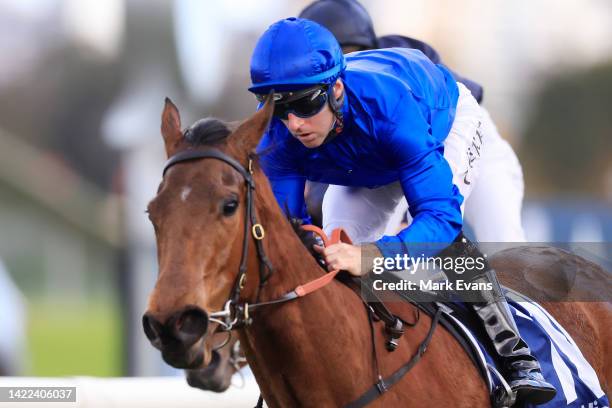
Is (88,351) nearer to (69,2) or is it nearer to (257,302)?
(69,2)

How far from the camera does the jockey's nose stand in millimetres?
2791

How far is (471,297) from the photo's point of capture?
305cm

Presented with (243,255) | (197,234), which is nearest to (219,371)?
(243,255)

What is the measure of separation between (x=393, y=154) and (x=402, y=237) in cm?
35

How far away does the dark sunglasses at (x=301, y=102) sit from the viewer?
2734 mm

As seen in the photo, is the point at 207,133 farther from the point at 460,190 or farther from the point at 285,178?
the point at 460,190

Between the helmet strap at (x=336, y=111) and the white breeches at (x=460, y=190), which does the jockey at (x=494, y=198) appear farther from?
the helmet strap at (x=336, y=111)

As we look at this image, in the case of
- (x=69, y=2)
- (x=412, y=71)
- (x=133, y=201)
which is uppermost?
(x=412, y=71)

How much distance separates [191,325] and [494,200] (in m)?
2.49

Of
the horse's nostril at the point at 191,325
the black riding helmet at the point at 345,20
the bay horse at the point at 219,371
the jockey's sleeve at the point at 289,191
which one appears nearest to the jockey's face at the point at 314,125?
the jockey's sleeve at the point at 289,191

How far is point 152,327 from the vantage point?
7.03 ft

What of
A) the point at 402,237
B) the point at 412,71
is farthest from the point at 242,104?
the point at 402,237

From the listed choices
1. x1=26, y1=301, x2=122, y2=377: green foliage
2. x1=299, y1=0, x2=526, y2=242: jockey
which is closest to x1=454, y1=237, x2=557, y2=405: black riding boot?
x1=299, y1=0, x2=526, y2=242: jockey

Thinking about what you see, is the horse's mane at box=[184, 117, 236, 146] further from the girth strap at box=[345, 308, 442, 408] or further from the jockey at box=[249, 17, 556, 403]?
the girth strap at box=[345, 308, 442, 408]
